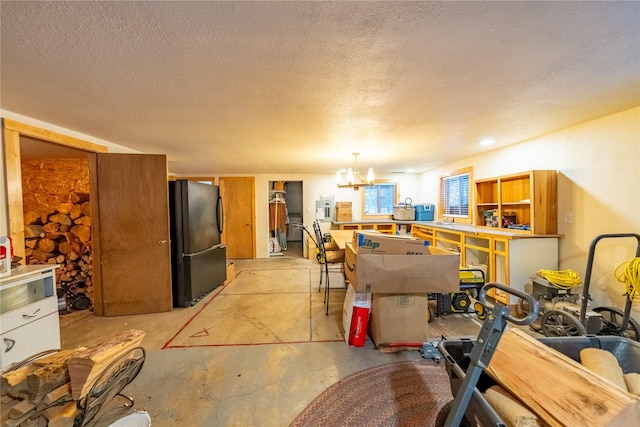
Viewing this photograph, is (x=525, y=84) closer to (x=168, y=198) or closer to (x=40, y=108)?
(x=168, y=198)

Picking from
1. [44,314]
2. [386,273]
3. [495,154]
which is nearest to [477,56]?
[386,273]

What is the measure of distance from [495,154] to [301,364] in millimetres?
4126

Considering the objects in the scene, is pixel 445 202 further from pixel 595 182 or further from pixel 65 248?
pixel 65 248

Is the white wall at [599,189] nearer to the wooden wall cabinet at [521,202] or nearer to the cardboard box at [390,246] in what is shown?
the wooden wall cabinet at [521,202]

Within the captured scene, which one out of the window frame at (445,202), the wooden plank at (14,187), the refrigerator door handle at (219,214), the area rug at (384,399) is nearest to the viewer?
the area rug at (384,399)

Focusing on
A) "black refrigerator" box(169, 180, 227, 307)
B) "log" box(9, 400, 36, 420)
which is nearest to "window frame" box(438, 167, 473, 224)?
"black refrigerator" box(169, 180, 227, 307)

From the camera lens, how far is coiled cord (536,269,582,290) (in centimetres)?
254

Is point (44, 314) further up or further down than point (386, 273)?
further down

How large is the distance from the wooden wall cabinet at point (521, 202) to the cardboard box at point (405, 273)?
5.93 feet

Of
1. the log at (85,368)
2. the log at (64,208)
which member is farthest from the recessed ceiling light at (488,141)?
the log at (64,208)

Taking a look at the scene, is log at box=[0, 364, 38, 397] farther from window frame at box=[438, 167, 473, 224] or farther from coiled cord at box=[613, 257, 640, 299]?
window frame at box=[438, 167, 473, 224]

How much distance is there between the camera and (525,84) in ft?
5.89

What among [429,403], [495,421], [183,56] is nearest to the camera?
[495,421]

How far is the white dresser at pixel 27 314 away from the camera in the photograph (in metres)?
1.69
